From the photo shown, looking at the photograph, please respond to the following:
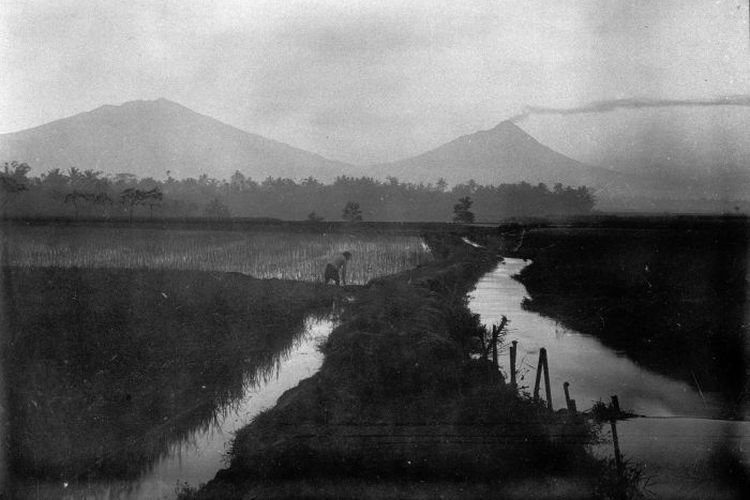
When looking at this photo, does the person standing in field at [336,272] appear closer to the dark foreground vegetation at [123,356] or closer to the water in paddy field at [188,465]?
the dark foreground vegetation at [123,356]

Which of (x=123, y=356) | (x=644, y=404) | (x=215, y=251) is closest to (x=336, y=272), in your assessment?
(x=123, y=356)

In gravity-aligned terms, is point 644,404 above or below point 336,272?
below

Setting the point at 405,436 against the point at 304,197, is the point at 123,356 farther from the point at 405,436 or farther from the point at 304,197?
the point at 304,197

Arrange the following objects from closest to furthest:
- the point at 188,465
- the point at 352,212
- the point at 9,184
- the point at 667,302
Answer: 1. the point at 188,465
2. the point at 667,302
3. the point at 9,184
4. the point at 352,212

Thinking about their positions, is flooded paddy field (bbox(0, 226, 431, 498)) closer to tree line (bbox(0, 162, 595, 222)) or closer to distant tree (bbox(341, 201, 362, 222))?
distant tree (bbox(341, 201, 362, 222))

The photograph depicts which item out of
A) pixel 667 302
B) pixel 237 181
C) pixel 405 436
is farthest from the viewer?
pixel 237 181

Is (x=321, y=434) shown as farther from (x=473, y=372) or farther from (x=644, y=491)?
(x=644, y=491)
